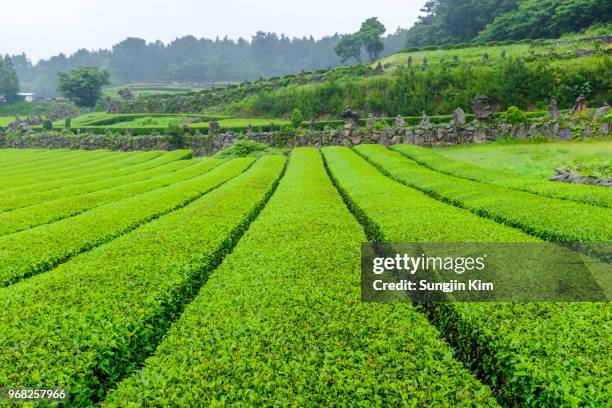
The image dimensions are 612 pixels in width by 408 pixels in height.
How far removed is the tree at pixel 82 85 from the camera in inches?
3381

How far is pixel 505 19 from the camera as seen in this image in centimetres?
7731

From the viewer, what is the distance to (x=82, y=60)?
193 meters

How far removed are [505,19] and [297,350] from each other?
92.1 m

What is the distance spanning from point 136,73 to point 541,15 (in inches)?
6591

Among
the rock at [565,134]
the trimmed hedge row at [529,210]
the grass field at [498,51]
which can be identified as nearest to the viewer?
the trimmed hedge row at [529,210]

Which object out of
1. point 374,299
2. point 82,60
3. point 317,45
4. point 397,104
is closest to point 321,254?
point 374,299

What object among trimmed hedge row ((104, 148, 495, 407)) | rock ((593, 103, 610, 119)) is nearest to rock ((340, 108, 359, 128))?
rock ((593, 103, 610, 119))

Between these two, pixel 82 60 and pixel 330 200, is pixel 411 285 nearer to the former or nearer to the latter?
pixel 330 200

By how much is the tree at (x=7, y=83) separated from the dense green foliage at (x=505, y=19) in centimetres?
11262

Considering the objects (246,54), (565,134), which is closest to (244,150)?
(565,134)

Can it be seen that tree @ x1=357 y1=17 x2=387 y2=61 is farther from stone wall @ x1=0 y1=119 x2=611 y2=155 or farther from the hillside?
stone wall @ x1=0 y1=119 x2=611 y2=155

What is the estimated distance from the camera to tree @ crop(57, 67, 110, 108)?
8588 centimetres

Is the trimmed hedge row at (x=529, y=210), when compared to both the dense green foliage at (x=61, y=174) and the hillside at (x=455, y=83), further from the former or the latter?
the hillside at (x=455, y=83)

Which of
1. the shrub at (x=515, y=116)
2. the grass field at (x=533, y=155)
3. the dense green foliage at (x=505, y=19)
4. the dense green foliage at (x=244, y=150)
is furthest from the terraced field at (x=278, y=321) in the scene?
the dense green foliage at (x=505, y=19)
